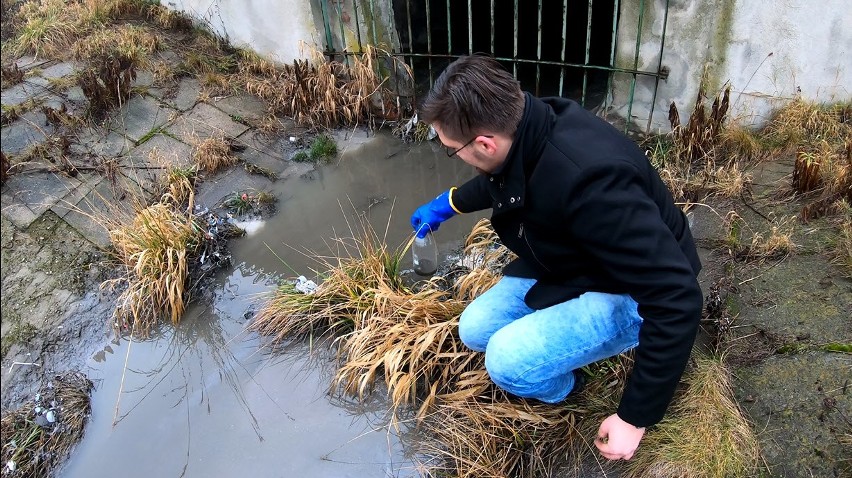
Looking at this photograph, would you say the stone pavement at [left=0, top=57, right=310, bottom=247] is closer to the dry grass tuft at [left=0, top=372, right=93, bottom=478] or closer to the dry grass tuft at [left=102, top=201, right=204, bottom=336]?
the dry grass tuft at [left=102, top=201, right=204, bottom=336]

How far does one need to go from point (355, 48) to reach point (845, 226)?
390cm

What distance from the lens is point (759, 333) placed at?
3230 mm

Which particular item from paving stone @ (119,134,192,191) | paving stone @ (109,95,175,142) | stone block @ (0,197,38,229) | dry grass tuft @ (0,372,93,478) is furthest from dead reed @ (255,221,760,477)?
paving stone @ (109,95,175,142)

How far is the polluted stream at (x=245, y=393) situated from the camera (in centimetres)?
312

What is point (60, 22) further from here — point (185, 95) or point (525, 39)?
point (525, 39)

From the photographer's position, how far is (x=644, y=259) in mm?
2113

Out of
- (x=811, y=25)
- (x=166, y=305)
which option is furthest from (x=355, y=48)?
(x=811, y=25)

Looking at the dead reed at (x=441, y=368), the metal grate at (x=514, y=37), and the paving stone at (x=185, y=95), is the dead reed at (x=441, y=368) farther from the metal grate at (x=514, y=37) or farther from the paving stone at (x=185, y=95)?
the paving stone at (x=185, y=95)

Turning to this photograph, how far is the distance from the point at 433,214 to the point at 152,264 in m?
1.77

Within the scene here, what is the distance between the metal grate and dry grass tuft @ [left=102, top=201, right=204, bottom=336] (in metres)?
2.23

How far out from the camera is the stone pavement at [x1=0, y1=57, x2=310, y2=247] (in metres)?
4.62

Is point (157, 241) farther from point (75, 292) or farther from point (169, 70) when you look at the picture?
point (169, 70)

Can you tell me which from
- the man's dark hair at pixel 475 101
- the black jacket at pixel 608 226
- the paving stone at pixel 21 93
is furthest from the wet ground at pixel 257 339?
the man's dark hair at pixel 475 101

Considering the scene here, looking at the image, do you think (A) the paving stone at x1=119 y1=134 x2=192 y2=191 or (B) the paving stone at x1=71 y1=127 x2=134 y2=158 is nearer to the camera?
(A) the paving stone at x1=119 y1=134 x2=192 y2=191
